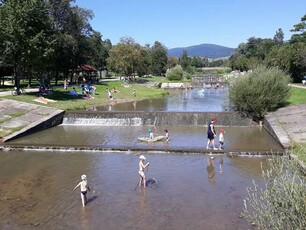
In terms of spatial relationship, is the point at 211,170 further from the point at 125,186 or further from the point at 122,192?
the point at 122,192

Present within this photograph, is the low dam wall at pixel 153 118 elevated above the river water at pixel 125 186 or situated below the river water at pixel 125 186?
above

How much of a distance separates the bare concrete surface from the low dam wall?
185cm

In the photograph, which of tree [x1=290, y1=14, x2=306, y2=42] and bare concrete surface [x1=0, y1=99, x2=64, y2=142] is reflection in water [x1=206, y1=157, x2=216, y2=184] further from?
tree [x1=290, y1=14, x2=306, y2=42]

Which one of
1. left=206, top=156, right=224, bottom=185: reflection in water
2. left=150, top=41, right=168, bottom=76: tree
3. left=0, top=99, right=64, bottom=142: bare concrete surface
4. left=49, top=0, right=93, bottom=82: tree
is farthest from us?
left=150, top=41, right=168, bottom=76: tree

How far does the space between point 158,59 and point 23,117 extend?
93.4 m

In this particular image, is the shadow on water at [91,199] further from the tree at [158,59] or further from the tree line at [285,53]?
the tree at [158,59]


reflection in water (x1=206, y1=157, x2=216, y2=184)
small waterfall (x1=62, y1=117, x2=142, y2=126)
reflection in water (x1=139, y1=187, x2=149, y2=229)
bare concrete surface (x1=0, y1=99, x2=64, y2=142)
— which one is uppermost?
bare concrete surface (x1=0, y1=99, x2=64, y2=142)

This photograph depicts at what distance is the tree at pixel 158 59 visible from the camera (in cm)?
11988

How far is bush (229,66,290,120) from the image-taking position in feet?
103

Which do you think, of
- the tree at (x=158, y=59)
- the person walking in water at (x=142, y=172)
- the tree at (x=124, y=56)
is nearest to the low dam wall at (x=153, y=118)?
the person walking in water at (x=142, y=172)

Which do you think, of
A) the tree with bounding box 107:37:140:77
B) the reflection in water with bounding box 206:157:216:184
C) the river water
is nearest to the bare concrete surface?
the river water

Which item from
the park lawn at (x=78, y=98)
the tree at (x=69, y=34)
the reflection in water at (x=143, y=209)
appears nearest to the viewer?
the reflection in water at (x=143, y=209)

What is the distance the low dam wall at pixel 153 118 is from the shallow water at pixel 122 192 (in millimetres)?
11037

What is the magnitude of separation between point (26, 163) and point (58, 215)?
8.23 meters
